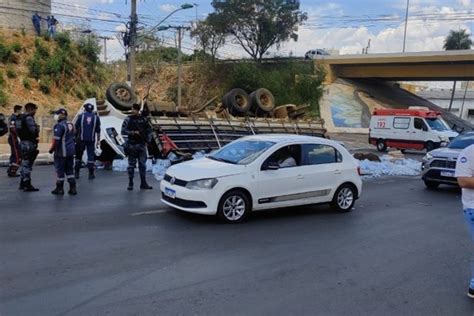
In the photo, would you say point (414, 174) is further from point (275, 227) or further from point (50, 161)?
point (50, 161)

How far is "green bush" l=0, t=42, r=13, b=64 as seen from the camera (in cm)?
3322

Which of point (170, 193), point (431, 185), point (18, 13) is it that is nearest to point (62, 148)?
point (170, 193)

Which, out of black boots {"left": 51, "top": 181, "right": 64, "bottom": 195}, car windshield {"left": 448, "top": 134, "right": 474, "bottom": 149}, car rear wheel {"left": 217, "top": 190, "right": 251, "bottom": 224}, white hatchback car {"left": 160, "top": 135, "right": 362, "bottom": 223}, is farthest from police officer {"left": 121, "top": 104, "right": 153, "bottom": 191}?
car windshield {"left": 448, "top": 134, "right": 474, "bottom": 149}

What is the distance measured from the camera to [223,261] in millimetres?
6137

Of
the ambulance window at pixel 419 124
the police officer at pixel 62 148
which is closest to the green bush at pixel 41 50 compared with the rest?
the ambulance window at pixel 419 124

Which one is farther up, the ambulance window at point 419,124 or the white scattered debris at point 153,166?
the ambulance window at point 419,124

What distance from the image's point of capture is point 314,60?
5238cm

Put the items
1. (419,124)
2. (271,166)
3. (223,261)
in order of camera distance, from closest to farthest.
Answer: (223,261) < (271,166) < (419,124)

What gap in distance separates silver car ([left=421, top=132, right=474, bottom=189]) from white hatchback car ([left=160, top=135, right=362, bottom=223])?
4.06 m

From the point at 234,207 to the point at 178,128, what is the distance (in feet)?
31.5

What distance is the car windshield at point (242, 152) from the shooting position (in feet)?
28.6

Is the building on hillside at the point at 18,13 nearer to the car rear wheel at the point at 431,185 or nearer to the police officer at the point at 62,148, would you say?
the police officer at the point at 62,148

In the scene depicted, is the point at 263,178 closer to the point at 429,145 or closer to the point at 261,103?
the point at 261,103

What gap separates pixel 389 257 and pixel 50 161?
13012 mm
